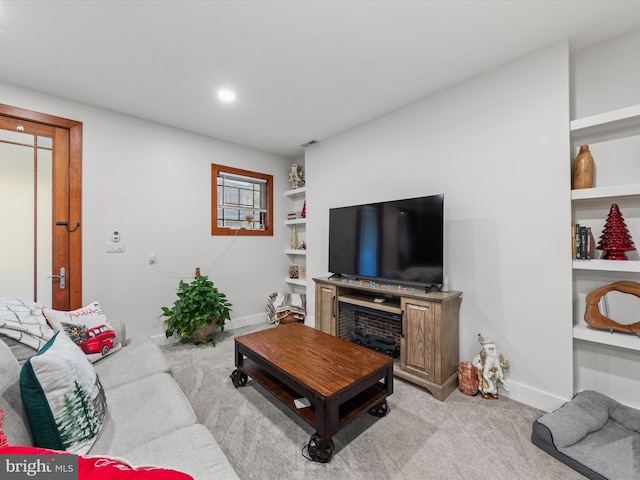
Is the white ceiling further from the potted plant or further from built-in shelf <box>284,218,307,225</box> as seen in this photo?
the potted plant

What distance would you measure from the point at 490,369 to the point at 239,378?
2.03 metres

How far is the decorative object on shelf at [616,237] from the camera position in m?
1.84

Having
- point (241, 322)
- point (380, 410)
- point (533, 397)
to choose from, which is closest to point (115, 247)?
point (241, 322)

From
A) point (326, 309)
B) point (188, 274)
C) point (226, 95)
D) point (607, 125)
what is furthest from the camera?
point (188, 274)

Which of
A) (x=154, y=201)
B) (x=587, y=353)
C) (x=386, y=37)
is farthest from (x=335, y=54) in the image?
(x=587, y=353)

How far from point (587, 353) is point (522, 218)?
42.5 inches

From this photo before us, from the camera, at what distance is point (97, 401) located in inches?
51.4

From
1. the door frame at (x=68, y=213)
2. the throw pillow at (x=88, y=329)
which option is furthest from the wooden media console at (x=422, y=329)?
the door frame at (x=68, y=213)

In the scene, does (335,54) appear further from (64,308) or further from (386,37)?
(64,308)

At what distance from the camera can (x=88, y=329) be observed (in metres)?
2.01

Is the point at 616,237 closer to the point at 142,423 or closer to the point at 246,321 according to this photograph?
the point at 142,423

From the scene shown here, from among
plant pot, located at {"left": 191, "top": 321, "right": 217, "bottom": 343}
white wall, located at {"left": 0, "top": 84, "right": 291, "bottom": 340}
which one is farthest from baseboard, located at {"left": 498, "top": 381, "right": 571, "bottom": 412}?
white wall, located at {"left": 0, "top": 84, "right": 291, "bottom": 340}

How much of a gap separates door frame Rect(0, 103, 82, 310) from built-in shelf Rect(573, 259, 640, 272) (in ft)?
14.1

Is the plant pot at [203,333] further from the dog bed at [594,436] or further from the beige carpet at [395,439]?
the dog bed at [594,436]
